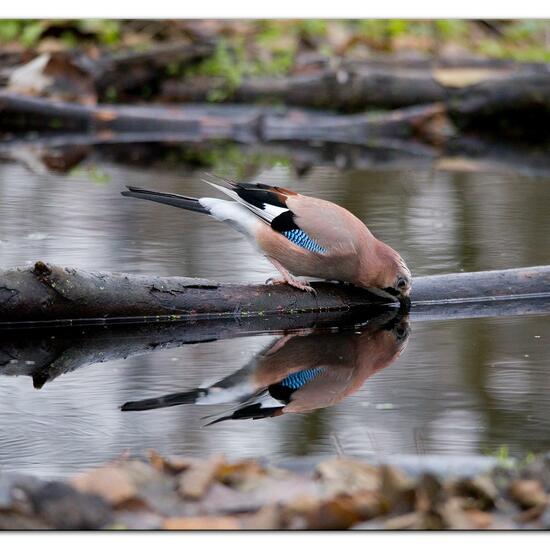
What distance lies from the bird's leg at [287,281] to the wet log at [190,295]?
23mm

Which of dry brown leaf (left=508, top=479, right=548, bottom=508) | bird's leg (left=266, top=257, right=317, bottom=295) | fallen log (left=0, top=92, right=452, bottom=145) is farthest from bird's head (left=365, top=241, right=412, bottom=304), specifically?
fallen log (left=0, top=92, right=452, bottom=145)

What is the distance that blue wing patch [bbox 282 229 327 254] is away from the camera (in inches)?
→ 213

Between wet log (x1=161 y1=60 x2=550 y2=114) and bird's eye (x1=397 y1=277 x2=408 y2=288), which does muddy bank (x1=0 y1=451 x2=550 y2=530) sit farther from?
wet log (x1=161 y1=60 x2=550 y2=114)

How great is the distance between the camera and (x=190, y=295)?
533 cm

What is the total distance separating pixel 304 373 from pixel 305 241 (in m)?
0.82

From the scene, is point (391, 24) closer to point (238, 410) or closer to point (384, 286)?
point (384, 286)

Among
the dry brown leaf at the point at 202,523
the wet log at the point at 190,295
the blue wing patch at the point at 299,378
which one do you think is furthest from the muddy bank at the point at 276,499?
the wet log at the point at 190,295

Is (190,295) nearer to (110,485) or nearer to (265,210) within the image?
(265,210)

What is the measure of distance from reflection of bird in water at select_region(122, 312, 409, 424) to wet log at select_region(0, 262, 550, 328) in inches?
8.0

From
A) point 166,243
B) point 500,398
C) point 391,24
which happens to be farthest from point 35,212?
point 391,24

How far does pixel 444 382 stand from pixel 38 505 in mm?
2028

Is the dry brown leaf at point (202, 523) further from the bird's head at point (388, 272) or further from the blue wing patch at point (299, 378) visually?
the bird's head at point (388, 272)

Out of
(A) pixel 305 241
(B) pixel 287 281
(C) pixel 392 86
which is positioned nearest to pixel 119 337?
(B) pixel 287 281

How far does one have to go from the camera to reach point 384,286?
218 inches
